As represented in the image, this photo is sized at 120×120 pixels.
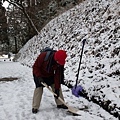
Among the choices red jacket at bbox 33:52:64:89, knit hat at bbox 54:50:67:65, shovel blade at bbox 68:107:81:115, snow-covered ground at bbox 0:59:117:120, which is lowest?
snow-covered ground at bbox 0:59:117:120

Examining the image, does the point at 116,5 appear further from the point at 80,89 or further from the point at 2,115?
the point at 2,115

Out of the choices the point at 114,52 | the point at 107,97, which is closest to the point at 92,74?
the point at 114,52

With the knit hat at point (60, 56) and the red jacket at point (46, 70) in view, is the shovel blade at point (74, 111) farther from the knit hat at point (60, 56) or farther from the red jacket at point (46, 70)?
the knit hat at point (60, 56)

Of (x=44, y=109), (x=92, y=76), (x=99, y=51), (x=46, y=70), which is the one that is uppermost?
(x=99, y=51)

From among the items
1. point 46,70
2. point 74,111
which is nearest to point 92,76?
point 74,111

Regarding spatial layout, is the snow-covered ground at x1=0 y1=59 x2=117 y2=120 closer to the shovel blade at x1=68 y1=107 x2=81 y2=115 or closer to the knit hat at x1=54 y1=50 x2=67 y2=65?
the shovel blade at x1=68 y1=107 x2=81 y2=115

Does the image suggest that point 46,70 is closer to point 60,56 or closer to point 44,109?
point 60,56

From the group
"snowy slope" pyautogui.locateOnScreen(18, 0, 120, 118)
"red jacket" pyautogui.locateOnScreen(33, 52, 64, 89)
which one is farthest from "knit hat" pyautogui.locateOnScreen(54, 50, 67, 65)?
"snowy slope" pyautogui.locateOnScreen(18, 0, 120, 118)

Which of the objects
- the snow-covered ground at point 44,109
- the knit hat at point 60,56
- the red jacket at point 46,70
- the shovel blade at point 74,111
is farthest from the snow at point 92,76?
the knit hat at point 60,56

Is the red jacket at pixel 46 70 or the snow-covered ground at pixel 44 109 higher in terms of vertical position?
the red jacket at pixel 46 70

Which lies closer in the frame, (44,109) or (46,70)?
(46,70)

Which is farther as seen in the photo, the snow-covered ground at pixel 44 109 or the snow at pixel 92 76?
the snow at pixel 92 76

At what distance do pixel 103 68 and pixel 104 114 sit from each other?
1.84m

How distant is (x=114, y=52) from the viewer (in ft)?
22.9
